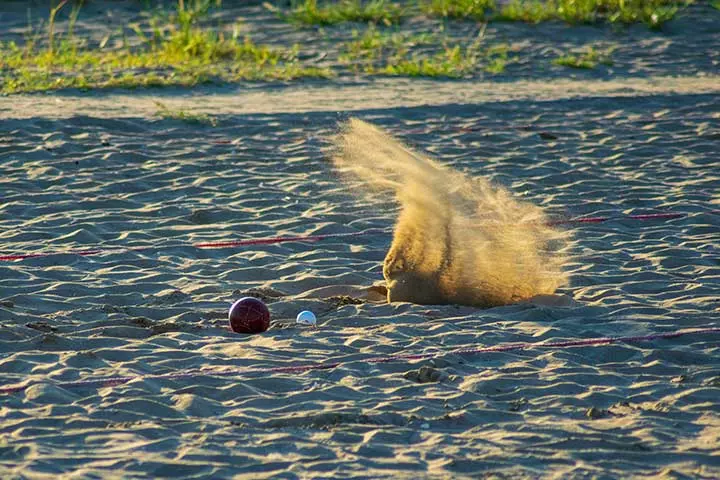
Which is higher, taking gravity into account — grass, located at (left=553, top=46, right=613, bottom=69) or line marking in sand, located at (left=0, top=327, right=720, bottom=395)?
grass, located at (left=553, top=46, right=613, bottom=69)

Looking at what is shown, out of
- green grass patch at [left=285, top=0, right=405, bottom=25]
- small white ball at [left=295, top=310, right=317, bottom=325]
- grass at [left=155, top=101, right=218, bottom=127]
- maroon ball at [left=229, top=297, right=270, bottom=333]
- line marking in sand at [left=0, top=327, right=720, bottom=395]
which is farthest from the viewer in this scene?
green grass patch at [left=285, top=0, right=405, bottom=25]

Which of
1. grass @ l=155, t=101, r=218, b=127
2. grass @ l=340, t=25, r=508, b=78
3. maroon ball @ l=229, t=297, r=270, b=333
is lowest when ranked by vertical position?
maroon ball @ l=229, t=297, r=270, b=333

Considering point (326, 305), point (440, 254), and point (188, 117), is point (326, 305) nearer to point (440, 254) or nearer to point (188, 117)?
point (440, 254)

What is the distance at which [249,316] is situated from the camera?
19.2 ft

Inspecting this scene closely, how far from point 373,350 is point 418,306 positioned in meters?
0.74

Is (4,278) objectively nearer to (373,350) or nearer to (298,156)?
(373,350)

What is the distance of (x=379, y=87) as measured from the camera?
11992mm

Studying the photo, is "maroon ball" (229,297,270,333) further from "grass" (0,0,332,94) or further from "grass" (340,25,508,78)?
"grass" (340,25,508,78)

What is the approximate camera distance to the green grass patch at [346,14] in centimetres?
1493

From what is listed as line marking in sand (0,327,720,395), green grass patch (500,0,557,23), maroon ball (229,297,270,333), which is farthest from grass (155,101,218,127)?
green grass patch (500,0,557,23)

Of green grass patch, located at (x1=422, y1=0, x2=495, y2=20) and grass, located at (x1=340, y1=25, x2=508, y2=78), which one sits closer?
grass, located at (x1=340, y1=25, x2=508, y2=78)

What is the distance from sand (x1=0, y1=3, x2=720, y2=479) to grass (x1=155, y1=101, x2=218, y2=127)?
106 mm

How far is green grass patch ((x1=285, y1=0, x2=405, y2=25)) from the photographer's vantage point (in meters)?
14.9

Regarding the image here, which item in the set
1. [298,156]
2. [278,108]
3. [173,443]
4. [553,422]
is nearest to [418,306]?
[553,422]
